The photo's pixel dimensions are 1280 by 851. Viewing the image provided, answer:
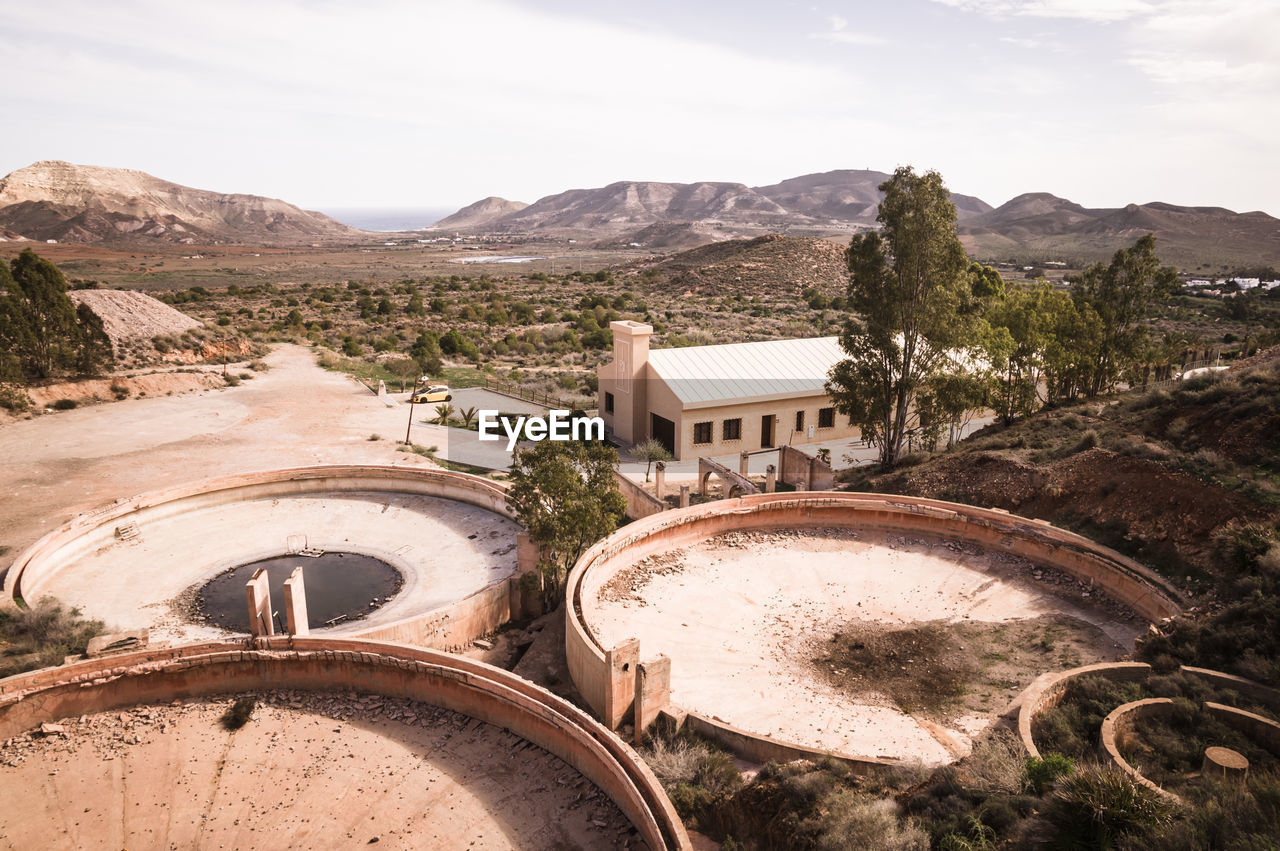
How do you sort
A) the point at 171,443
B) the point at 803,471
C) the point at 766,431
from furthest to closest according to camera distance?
the point at 171,443 → the point at 766,431 → the point at 803,471

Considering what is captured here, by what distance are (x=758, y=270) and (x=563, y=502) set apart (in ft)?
278

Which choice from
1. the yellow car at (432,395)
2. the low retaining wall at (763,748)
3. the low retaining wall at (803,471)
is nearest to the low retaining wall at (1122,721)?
the low retaining wall at (763,748)

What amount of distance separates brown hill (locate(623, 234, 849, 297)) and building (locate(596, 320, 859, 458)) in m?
57.9

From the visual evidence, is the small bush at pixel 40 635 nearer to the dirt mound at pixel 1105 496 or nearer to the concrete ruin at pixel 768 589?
the concrete ruin at pixel 768 589

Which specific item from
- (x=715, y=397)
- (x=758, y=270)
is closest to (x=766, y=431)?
(x=715, y=397)

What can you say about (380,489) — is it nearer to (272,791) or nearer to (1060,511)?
(272,791)

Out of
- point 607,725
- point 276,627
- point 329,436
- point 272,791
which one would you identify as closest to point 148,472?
point 329,436

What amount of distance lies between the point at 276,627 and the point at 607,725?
935 cm

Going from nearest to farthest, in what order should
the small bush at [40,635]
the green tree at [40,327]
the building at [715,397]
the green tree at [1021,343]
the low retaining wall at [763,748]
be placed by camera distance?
1. the low retaining wall at [763,748]
2. the small bush at [40,635]
3. the green tree at [1021,343]
4. the building at [715,397]
5. the green tree at [40,327]

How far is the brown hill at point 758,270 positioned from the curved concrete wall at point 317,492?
6812 cm

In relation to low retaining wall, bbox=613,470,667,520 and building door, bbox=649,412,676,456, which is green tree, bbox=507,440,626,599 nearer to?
low retaining wall, bbox=613,470,667,520

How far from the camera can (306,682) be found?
49.6 ft

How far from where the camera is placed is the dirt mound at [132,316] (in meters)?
51.5

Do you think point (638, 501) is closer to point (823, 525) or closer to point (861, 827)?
point (823, 525)
